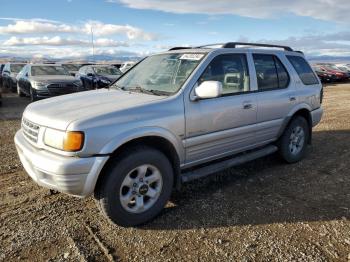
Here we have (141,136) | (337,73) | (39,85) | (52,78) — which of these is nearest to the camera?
(141,136)

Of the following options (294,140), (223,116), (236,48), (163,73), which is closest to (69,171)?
(163,73)

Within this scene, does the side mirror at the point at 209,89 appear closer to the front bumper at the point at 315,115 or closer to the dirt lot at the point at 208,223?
the dirt lot at the point at 208,223

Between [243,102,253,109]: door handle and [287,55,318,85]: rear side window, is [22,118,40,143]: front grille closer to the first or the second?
[243,102,253,109]: door handle

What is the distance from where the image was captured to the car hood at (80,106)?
335cm

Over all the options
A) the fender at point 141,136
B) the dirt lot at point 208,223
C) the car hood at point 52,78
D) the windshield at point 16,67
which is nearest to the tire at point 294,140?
the dirt lot at point 208,223

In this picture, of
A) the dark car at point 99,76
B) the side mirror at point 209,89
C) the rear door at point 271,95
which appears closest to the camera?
the side mirror at point 209,89

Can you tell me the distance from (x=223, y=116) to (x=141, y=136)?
48.4 inches

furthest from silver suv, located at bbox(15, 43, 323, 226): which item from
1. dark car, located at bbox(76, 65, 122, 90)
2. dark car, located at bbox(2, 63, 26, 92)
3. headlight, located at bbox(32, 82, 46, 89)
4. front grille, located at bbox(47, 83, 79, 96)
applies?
dark car, located at bbox(2, 63, 26, 92)

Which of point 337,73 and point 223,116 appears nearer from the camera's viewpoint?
point 223,116

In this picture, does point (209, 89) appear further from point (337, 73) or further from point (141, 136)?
point (337, 73)

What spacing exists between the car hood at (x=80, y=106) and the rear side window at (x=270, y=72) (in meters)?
1.76

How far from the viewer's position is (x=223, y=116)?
427 cm

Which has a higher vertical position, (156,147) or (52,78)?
(52,78)

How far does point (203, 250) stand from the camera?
10.7ft
